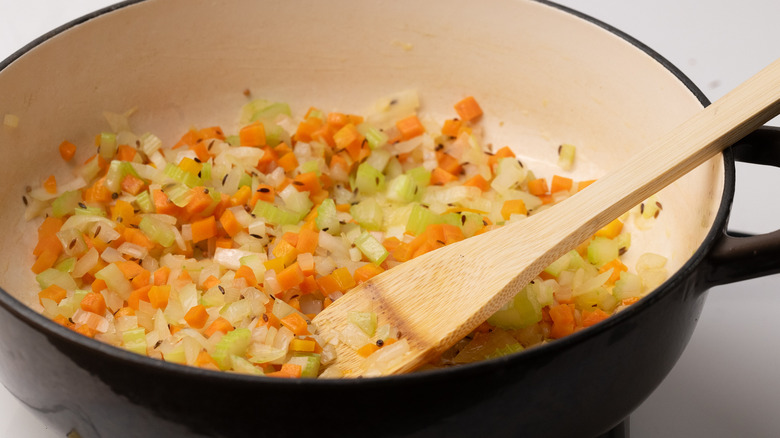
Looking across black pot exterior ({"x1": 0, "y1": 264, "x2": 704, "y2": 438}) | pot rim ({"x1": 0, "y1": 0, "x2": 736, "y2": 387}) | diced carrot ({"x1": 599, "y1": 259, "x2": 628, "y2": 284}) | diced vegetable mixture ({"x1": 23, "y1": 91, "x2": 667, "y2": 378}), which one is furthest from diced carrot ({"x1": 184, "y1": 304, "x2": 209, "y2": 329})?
diced carrot ({"x1": 599, "y1": 259, "x2": 628, "y2": 284})

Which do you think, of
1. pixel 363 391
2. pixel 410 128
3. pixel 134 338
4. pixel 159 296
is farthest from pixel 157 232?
pixel 363 391

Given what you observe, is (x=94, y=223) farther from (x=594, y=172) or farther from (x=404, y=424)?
(x=594, y=172)

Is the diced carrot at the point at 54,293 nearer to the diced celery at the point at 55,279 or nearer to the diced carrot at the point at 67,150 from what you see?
the diced celery at the point at 55,279

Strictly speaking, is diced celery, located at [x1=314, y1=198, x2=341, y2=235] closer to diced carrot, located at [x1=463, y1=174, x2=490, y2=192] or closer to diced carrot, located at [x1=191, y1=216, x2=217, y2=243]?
diced carrot, located at [x1=191, y1=216, x2=217, y2=243]

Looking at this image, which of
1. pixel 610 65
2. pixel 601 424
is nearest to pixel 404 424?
pixel 601 424

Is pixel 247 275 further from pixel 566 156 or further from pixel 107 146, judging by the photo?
pixel 566 156
